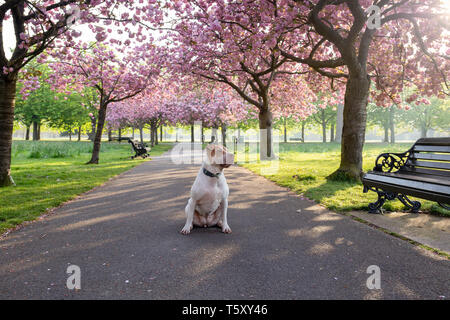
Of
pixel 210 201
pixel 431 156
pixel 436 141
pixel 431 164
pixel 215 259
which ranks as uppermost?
pixel 436 141

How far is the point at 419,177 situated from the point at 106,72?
16.0 m

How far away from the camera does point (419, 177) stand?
5.18 metres

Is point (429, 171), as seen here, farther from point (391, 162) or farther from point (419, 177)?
point (391, 162)

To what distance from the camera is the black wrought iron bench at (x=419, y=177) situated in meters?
4.37

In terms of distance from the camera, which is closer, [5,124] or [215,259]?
[215,259]

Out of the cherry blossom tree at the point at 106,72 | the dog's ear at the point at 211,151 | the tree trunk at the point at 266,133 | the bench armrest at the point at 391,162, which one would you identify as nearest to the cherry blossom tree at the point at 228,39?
the tree trunk at the point at 266,133

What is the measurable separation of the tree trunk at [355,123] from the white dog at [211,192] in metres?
6.14

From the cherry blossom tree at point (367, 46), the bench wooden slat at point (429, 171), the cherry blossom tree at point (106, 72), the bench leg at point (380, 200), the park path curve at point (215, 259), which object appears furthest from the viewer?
the cherry blossom tree at point (106, 72)

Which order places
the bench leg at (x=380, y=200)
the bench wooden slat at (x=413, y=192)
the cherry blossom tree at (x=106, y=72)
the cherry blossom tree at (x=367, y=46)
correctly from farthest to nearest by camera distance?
the cherry blossom tree at (x=106, y=72)
the cherry blossom tree at (x=367, y=46)
the bench leg at (x=380, y=200)
the bench wooden slat at (x=413, y=192)

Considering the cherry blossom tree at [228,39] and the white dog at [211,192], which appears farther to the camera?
the cherry blossom tree at [228,39]

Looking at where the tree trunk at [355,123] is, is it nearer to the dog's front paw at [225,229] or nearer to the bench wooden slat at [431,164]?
the bench wooden slat at [431,164]

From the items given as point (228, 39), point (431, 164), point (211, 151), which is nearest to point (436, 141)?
point (431, 164)
